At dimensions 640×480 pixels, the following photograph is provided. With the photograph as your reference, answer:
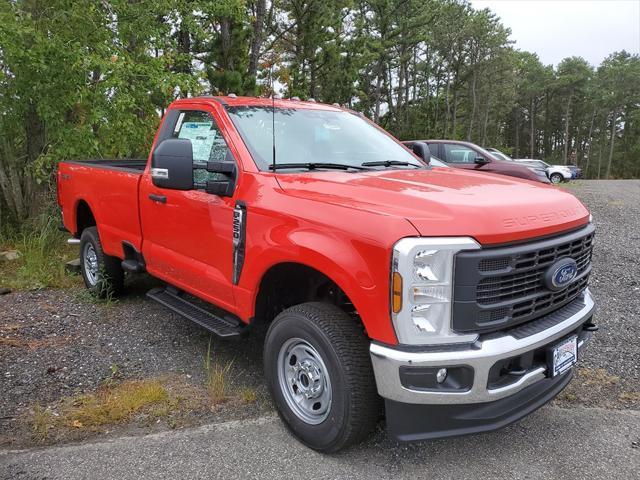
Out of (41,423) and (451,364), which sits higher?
(451,364)

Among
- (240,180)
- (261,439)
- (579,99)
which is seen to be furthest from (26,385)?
(579,99)

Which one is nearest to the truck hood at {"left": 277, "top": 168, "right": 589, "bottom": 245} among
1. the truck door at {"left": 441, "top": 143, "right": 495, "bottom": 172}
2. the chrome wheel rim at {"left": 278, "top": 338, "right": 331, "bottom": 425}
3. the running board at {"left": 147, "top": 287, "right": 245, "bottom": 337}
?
the chrome wheel rim at {"left": 278, "top": 338, "right": 331, "bottom": 425}

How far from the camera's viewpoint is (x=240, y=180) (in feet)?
10.7

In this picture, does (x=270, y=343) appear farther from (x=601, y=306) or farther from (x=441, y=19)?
(x=441, y=19)

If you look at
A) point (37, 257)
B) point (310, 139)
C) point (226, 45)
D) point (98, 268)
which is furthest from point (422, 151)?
point (226, 45)

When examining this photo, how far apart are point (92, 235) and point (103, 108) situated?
2.38 m

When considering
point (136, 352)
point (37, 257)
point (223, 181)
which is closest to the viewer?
point (223, 181)

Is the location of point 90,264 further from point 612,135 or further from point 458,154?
point 612,135

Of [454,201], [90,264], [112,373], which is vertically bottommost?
[112,373]

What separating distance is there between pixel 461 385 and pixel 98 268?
14.1 ft

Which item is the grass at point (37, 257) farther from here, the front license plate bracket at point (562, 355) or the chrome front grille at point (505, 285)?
the front license plate bracket at point (562, 355)

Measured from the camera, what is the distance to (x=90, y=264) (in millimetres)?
5648

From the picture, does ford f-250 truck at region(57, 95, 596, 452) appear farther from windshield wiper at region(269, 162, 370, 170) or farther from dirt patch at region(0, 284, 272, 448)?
dirt patch at region(0, 284, 272, 448)

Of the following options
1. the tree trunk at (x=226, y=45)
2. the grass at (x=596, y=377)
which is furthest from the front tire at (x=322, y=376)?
the tree trunk at (x=226, y=45)
